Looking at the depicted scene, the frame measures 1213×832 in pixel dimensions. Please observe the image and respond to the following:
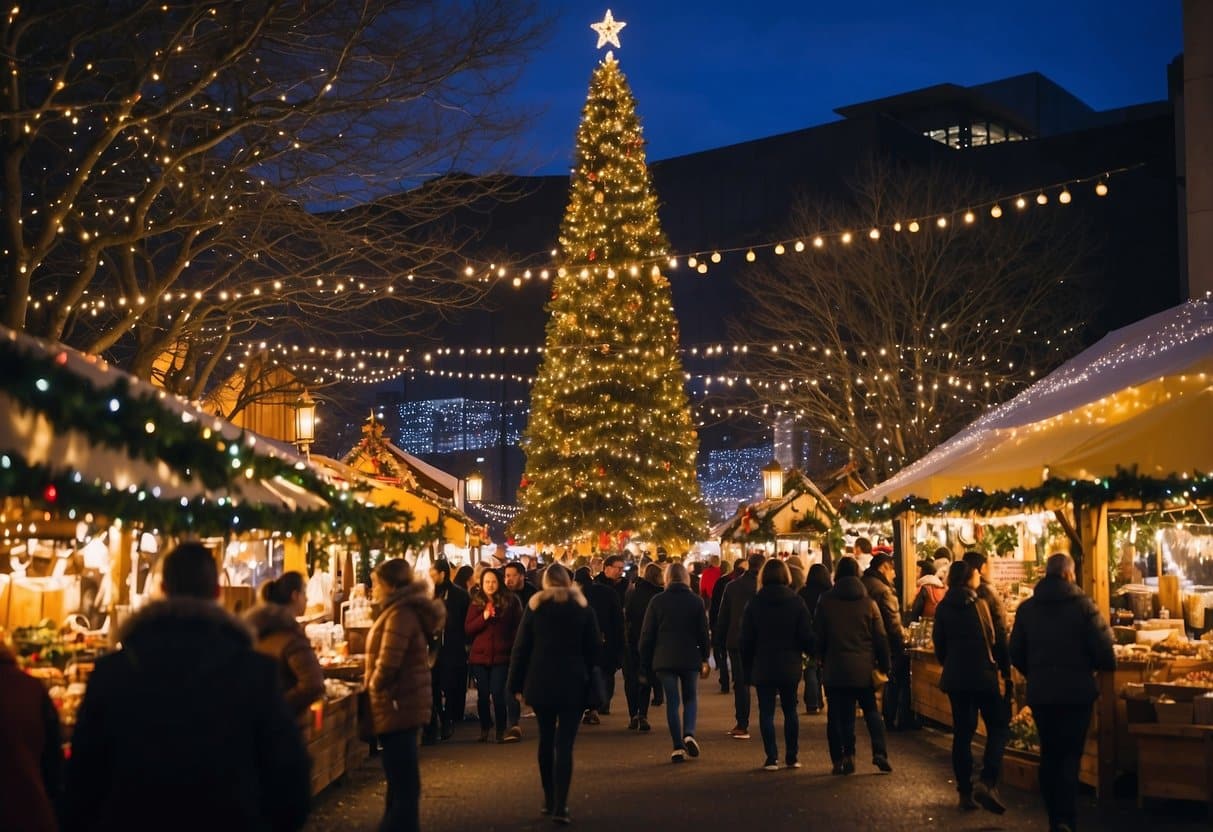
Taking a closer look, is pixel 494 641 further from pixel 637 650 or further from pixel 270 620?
pixel 270 620

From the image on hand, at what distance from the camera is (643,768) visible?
42.6 feet

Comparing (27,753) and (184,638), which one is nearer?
(184,638)

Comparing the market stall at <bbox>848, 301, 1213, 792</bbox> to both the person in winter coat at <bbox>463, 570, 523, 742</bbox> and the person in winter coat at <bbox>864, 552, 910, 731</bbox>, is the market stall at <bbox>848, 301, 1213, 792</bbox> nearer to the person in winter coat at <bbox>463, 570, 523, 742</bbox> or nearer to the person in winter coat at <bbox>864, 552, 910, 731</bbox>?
the person in winter coat at <bbox>864, 552, 910, 731</bbox>

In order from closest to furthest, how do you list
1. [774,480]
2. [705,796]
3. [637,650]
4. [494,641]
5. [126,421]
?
[126,421] < [705,796] < [494,641] < [637,650] < [774,480]

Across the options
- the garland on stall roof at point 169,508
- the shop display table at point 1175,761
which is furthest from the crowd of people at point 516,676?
the shop display table at point 1175,761

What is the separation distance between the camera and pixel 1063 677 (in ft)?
30.6

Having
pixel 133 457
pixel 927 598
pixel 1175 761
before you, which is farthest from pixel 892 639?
pixel 133 457

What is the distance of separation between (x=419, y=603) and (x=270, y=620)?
3.60ft

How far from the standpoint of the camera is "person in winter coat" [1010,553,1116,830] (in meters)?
9.30

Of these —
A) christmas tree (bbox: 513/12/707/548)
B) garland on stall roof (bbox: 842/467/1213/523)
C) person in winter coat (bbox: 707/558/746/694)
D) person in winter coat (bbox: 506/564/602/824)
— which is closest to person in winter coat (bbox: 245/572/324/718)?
person in winter coat (bbox: 506/564/602/824)

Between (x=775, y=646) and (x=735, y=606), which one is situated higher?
(x=735, y=606)

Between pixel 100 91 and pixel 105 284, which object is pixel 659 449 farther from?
pixel 100 91

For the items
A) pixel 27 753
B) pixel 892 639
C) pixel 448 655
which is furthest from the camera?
pixel 448 655

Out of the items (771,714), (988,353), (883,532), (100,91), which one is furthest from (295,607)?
(988,353)
